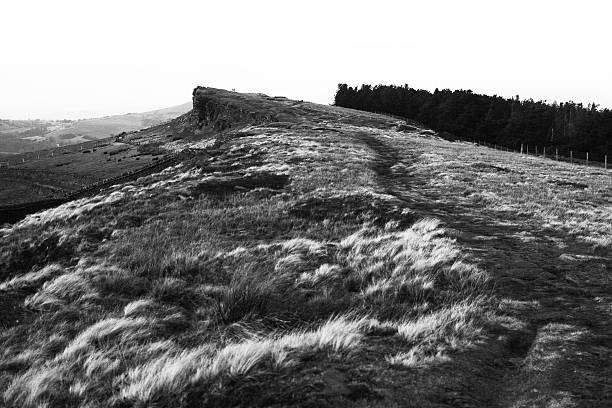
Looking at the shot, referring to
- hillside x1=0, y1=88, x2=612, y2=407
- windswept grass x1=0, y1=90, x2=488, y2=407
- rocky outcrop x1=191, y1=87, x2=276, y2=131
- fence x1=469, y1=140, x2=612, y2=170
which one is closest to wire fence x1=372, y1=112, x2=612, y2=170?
fence x1=469, y1=140, x2=612, y2=170

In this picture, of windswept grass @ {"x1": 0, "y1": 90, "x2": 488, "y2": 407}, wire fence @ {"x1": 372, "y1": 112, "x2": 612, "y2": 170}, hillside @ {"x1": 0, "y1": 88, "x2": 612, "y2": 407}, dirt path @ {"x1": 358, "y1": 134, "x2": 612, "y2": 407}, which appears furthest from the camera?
wire fence @ {"x1": 372, "y1": 112, "x2": 612, "y2": 170}

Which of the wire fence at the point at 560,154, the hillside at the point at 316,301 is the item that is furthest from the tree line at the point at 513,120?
the hillside at the point at 316,301

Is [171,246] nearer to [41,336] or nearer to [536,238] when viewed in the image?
[41,336]

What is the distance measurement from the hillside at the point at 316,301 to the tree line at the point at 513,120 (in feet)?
149

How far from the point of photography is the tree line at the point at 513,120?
Answer: 5838 centimetres

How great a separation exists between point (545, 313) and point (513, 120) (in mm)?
66111

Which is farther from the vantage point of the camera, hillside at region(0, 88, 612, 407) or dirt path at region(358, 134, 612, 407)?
hillside at region(0, 88, 612, 407)

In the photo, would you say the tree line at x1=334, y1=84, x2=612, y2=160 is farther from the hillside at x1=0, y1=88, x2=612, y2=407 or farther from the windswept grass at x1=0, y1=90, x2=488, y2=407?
the windswept grass at x1=0, y1=90, x2=488, y2=407

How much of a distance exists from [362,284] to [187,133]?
77474 millimetres

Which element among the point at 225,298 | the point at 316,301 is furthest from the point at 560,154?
the point at 225,298

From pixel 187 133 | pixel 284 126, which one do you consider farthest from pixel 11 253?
pixel 187 133

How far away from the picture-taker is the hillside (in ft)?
18.0

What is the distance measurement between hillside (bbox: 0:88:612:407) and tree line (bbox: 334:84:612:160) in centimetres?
4533

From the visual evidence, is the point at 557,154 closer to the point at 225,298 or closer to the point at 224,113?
A: the point at 224,113
